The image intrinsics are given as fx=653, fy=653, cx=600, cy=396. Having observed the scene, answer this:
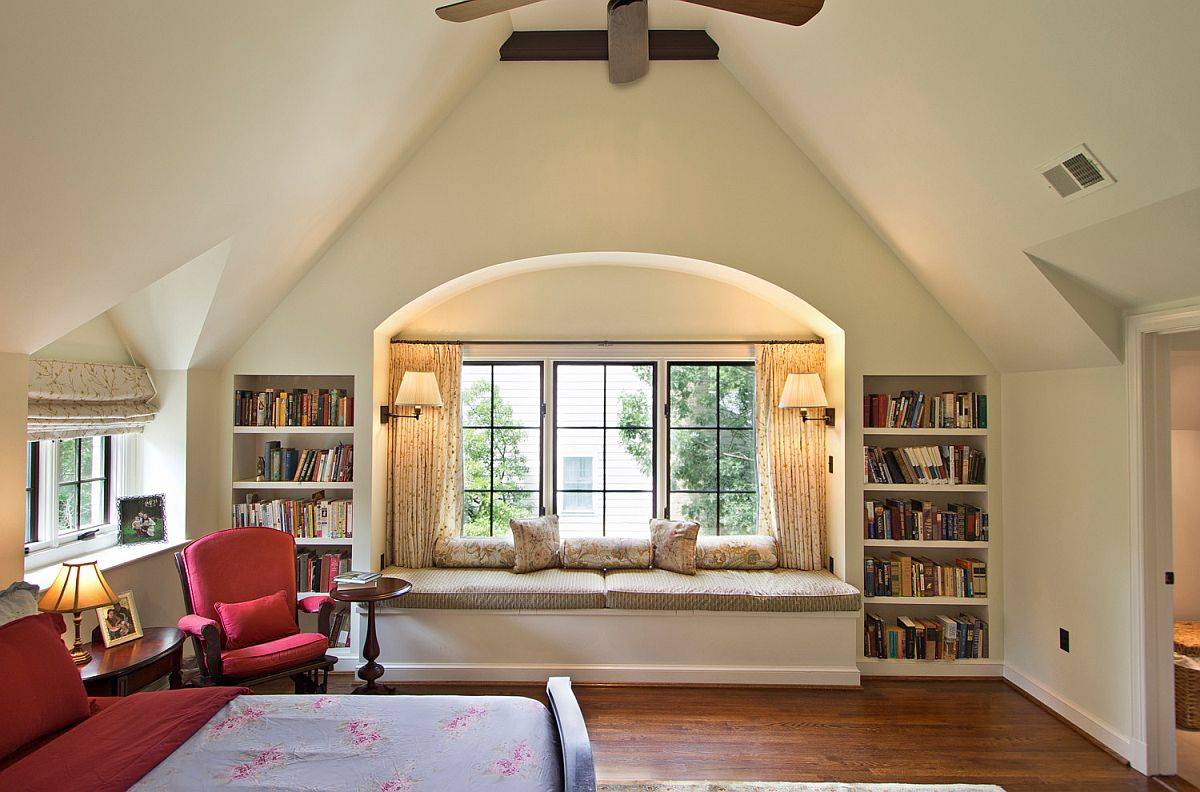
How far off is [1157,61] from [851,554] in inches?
123

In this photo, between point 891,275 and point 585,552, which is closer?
point 891,275

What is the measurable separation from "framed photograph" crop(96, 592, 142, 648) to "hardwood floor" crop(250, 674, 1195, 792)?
1.25 meters

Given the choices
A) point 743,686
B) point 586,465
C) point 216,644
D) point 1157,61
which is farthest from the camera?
point 586,465

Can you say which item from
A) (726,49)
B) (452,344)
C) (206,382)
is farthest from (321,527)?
(726,49)

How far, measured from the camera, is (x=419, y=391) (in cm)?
450

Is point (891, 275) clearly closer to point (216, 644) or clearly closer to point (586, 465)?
point (586, 465)

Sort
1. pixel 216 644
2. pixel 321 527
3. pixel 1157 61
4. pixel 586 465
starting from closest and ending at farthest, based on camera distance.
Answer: pixel 1157 61, pixel 216 644, pixel 321 527, pixel 586 465

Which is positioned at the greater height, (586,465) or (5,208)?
(5,208)

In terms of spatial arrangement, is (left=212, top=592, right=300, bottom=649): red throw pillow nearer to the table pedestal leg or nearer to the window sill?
the table pedestal leg

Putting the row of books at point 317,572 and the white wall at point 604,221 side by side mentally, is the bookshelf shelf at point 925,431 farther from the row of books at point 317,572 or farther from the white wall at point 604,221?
the row of books at point 317,572

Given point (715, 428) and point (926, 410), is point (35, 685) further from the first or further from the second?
point (926, 410)

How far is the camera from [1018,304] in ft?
11.8

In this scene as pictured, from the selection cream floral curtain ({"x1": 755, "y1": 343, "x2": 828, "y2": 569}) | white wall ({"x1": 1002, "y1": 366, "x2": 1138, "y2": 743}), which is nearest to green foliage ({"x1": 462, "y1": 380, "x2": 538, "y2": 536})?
cream floral curtain ({"x1": 755, "y1": 343, "x2": 828, "y2": 569})

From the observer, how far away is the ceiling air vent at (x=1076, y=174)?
8.29 feet
